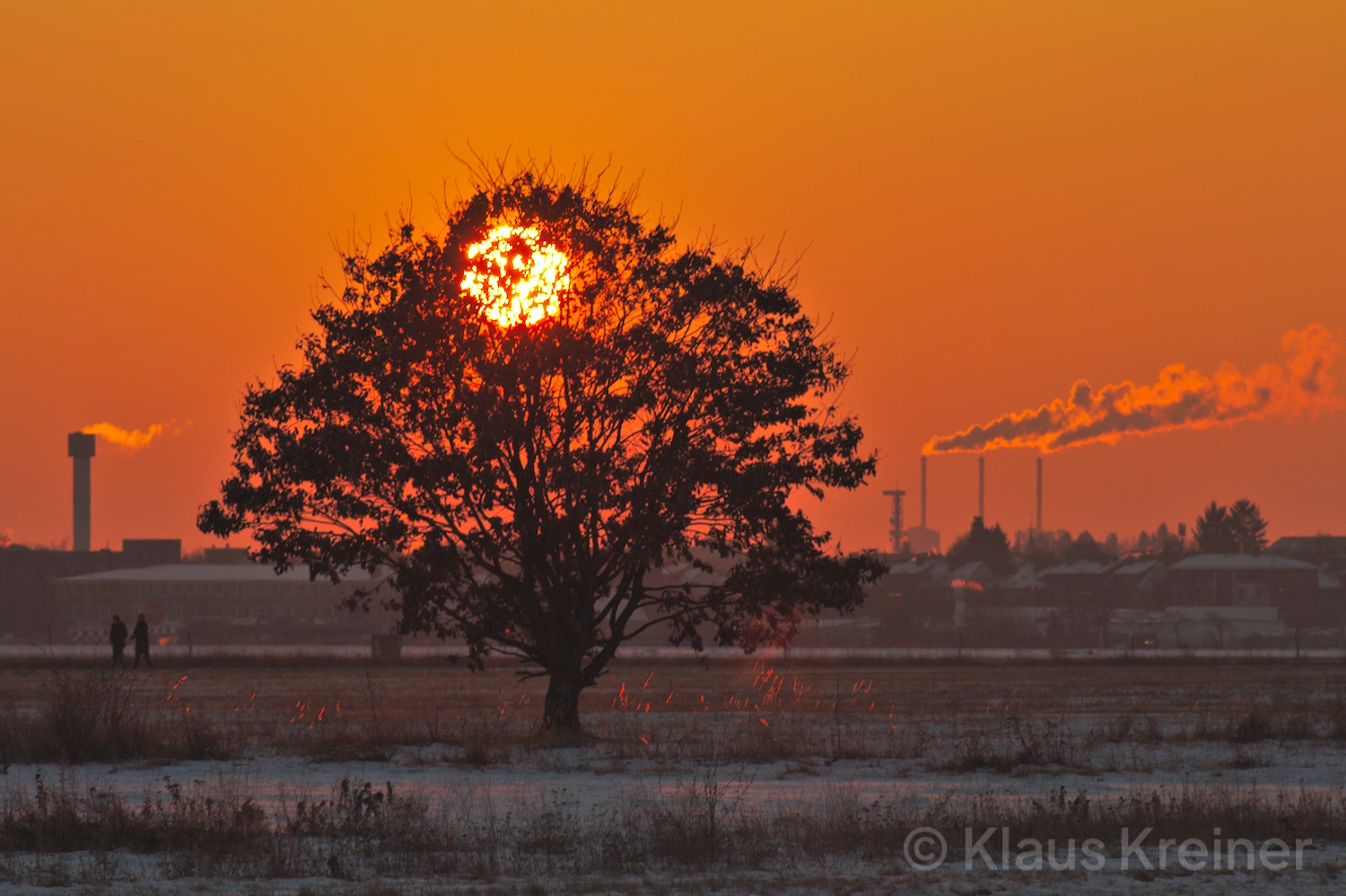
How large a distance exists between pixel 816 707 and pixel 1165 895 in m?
20.6

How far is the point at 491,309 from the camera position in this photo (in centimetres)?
2419

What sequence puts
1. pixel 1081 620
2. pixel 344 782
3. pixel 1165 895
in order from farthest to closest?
pixel 1081 620 < pixel 344 782 < pixel 1165 895

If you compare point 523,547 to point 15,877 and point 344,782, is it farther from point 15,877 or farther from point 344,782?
point 15,877

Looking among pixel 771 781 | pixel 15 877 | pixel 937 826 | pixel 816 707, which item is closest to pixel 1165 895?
pixel 937 826

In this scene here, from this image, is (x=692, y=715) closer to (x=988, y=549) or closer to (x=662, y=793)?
(x=662, y=793)

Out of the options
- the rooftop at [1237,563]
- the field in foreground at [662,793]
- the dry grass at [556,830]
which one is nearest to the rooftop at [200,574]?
the rooftop at [1237,563]

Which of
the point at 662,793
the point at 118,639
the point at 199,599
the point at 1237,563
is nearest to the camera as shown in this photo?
the point at 662,793

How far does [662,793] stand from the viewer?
18453 millimetres

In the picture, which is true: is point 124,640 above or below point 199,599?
above

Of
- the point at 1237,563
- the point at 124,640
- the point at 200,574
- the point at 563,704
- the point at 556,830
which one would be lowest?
the point at 200,574

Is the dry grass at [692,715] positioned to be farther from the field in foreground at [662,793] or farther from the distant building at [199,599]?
the distant building at [199,599]

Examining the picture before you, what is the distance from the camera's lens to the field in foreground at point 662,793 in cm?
1358

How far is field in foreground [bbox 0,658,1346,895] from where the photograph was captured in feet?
44.5

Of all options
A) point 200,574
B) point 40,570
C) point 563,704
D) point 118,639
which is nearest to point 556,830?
point 563,704
